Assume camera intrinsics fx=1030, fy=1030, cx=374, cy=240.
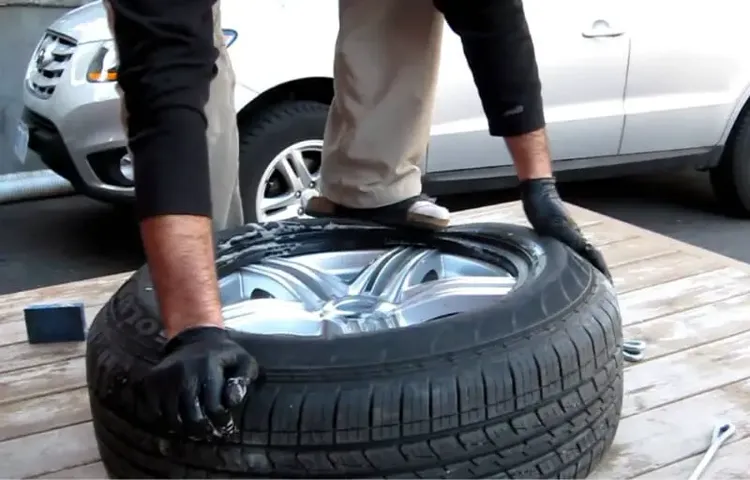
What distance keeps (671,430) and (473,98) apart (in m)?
2.25

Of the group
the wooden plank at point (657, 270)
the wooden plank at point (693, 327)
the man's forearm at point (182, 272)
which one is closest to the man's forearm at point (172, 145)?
the man's forearm at point (182, 272)

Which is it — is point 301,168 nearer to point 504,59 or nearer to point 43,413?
point 504,59

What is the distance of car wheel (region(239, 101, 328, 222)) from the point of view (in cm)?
349

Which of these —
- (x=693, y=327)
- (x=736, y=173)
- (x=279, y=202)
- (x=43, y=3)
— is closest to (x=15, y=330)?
(x=693, y=327)

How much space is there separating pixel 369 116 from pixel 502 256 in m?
0.51

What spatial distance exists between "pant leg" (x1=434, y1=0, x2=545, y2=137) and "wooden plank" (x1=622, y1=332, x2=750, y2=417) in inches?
19.7

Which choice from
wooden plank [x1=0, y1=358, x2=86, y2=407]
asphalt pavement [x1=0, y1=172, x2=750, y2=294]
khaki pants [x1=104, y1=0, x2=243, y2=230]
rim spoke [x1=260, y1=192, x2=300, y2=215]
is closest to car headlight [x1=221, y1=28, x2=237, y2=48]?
rim spoke [x1=260, y1=192, x2=300, y2=215]

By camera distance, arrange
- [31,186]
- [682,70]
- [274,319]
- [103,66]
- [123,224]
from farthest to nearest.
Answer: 1. [31,186]
2. [123,224]
3. [682,70]
4. [103,66]
5. [274,319]

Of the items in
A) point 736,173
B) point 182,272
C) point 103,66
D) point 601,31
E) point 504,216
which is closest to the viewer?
point 182,272

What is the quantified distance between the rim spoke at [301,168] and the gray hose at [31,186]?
1.77 metres

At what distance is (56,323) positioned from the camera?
208cm

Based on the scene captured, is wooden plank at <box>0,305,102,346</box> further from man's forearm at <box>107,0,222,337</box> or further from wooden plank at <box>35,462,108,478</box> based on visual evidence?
man's forearm at <box>107,0,222,337</box>

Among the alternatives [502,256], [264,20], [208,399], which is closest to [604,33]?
[264,20]

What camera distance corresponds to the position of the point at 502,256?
1879 mm
